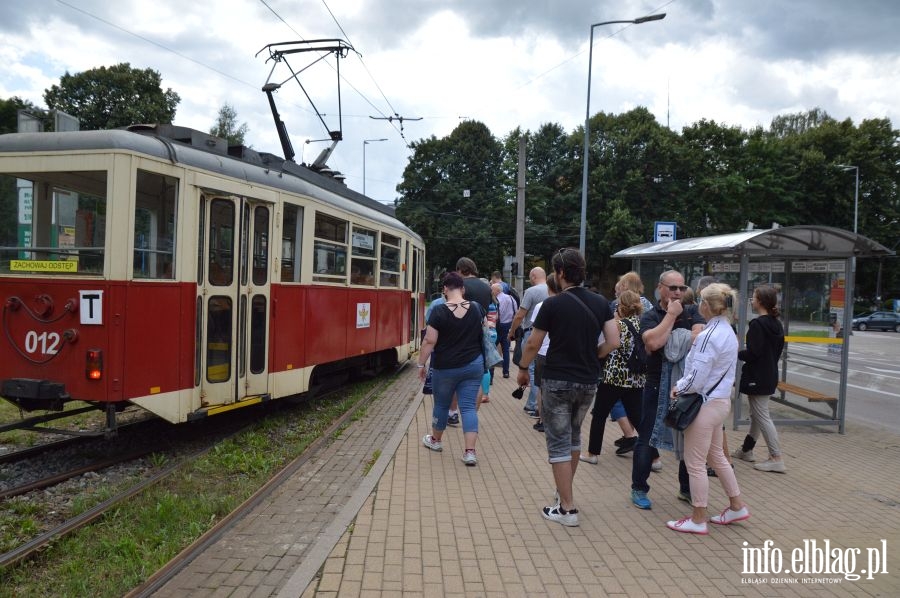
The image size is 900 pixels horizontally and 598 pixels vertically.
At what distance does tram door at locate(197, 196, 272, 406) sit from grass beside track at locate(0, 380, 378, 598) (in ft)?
2.26

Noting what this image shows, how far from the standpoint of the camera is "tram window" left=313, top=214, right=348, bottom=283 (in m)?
8.43

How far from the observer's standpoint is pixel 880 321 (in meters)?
43.4

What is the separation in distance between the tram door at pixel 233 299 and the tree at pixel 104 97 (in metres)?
36.6

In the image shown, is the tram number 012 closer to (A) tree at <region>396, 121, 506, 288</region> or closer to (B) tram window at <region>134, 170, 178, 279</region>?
(B) tram window at <region>134, 170, 178, 279</region>

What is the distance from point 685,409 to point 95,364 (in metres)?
4.87

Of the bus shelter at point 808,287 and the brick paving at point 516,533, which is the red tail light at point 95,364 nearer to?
the brick paving at point 516,533

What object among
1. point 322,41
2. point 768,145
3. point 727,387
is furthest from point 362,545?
point 768,145

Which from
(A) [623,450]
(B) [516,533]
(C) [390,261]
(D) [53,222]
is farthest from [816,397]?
(D) [53,222]

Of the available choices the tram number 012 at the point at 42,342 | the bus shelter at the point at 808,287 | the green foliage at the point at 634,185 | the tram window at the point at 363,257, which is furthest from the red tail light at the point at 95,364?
the green foliage at the point at 634,185

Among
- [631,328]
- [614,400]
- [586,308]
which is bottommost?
[614,400]

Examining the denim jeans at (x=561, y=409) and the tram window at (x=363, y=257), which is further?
the tram window at (x=363, y=257)

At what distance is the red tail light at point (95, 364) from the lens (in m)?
5.65

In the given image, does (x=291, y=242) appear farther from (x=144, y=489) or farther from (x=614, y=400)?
(x=614, y=400)

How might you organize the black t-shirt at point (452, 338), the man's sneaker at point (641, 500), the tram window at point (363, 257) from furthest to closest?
1. the tram window at point (363, 257)
2. the black t-shirt at point (452, 338)
3. the man's sneaker at point (641, 500)
